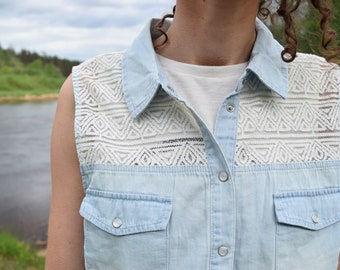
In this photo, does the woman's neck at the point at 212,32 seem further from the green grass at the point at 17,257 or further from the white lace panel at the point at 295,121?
the green grass at the point at 17,257

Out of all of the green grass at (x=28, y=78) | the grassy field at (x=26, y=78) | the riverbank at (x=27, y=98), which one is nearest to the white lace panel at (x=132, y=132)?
the riverbank at (x=27, y=98)

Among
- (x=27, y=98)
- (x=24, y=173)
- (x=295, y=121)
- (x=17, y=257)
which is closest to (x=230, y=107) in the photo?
(x=295, y=121)

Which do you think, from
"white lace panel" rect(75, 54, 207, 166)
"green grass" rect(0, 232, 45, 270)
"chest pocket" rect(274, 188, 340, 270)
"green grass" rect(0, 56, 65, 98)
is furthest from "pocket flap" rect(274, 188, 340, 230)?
"green grass" rect(0, 56, 65, 98)

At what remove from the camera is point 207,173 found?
747 millimetres

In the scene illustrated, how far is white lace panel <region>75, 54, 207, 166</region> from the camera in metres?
0.76

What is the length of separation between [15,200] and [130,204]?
3.53 m

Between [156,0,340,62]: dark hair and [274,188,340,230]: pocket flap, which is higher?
[156,0,340,62]: dark hair

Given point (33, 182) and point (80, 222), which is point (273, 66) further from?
point (33, 182)

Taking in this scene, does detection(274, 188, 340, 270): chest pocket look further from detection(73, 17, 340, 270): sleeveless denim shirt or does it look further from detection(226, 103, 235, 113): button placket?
detection(226, 103, 235, 113): button placket

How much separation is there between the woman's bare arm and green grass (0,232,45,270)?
227cm

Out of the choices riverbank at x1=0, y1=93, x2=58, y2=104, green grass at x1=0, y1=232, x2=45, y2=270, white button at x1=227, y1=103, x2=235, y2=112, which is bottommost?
riverbank at x1=0, y1=93, x2=58, y2=104

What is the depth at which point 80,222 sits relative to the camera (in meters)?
0.82

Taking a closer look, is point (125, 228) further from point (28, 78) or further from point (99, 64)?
point (28, 78)

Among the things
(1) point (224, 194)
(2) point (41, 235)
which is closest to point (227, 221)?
(1) point (224, 194)
